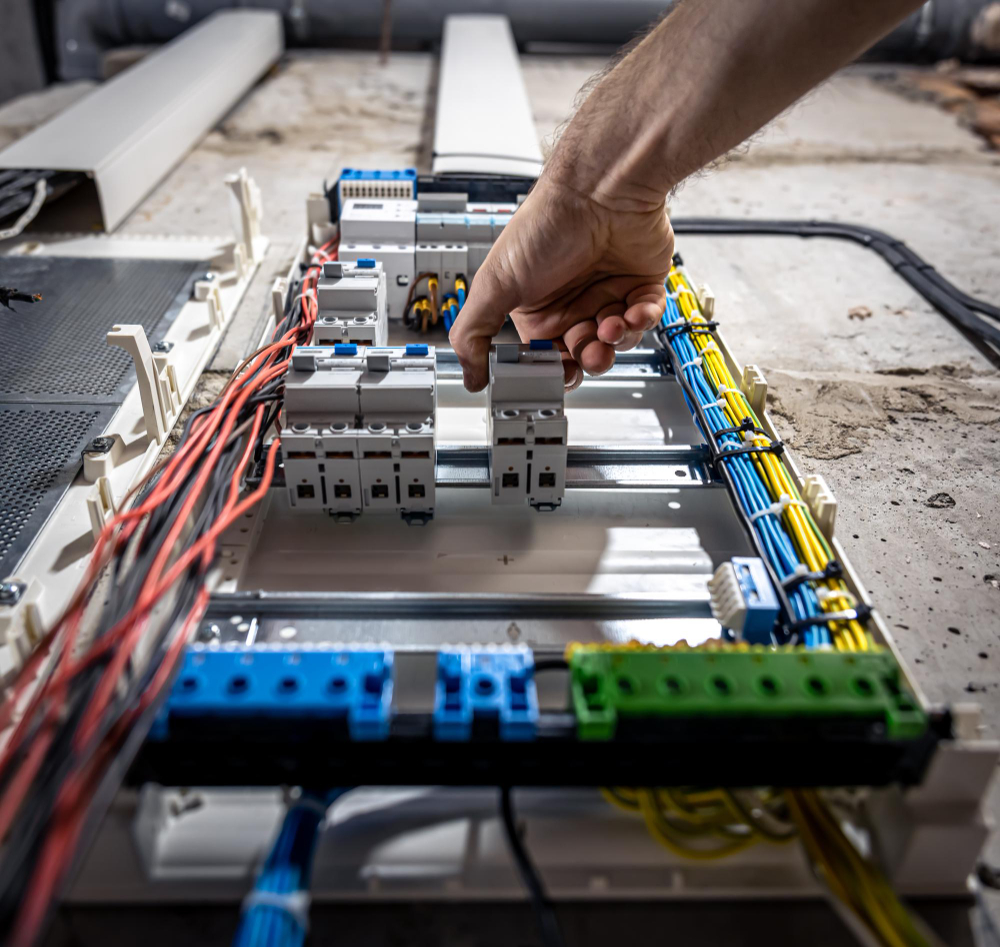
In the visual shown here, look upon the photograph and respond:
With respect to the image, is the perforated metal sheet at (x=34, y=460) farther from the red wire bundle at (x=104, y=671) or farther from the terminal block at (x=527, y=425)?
the terminal block at (x=527, y=425)

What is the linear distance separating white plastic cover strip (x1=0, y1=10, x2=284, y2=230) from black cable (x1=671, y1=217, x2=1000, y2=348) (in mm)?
2034

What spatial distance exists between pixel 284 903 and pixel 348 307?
48.4 inches

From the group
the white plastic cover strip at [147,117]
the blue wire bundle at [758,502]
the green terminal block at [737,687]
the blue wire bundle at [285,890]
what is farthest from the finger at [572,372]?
the white plastic cover strip at [147,117]

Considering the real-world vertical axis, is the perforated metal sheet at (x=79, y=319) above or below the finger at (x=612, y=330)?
below

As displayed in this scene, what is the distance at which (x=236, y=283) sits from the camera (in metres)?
2.54

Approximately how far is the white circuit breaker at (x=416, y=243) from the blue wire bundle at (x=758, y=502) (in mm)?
601

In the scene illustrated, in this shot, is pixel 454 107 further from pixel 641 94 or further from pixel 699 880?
pixel 699 880

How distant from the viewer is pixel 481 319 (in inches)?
61.9

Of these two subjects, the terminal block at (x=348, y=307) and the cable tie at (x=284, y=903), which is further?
the terminal block at (x=348, y=307)

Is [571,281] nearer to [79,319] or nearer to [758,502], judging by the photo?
[758,502]

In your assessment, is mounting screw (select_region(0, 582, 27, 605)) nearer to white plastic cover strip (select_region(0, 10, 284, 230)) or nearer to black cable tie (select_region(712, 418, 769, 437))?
black cable tie (select_region(712, 418, 769, 437))

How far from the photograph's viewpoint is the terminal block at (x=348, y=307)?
5.63 ft

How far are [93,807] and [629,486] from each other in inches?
41.2

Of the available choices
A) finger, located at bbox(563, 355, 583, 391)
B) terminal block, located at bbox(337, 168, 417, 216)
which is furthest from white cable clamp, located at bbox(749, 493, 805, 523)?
terminal block, located at bbox(337, 168, 417, 216)
